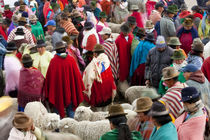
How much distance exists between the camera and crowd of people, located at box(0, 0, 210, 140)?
4.34 metres

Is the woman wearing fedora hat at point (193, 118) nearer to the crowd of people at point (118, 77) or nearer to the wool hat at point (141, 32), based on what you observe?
the crowd of people at point (118, 77)

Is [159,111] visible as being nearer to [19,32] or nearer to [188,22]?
[188,22]

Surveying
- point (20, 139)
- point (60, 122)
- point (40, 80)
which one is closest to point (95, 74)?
point (40, 80)

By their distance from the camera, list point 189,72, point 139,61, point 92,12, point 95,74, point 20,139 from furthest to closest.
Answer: point 92,12 < point 139,61 < point 95,74 < point 189,72 < point 20,139

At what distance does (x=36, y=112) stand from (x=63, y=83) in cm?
98

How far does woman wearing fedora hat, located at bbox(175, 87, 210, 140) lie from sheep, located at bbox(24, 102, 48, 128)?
2.59 meters

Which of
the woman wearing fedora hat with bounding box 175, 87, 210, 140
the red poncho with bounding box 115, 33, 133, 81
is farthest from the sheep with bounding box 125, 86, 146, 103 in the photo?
the woman wearing fedora hat with bounding box 175, 87, 210, 140

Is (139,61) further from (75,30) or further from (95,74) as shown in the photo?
(75,30)

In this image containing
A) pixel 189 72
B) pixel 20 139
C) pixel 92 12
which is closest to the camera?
pixel 20 139

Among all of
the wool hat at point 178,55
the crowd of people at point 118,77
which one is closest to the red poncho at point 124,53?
the crowd of people at point 118,77

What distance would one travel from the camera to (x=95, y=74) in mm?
7070

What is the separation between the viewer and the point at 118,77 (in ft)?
27.6

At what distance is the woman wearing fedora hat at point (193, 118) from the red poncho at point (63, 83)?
2947 millimetres

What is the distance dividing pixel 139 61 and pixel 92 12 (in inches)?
179
